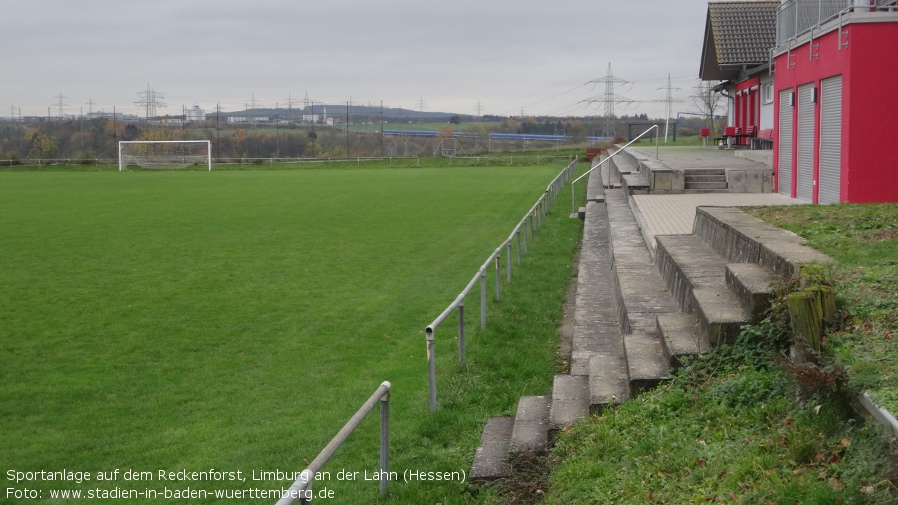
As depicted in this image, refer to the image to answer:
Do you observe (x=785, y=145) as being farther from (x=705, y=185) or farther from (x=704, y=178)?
(x=704, y=178)

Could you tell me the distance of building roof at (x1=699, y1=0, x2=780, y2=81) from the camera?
3139cm

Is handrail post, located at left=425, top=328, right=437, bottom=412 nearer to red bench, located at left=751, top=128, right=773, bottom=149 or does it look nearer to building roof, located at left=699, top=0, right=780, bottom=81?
red bench, located at left=751, top=128, right=773, bottom=149

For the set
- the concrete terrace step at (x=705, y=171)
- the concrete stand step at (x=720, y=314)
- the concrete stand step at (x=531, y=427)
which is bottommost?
the concrete stand step at (x=531, y=427)

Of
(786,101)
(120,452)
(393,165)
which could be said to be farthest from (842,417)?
(393,165)

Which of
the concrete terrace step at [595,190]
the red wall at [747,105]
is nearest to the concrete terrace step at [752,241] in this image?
the concrete terrace step at [595,190]

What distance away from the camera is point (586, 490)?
4410mm

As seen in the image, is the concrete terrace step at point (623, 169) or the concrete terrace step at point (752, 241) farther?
the concrete terrace step at point (623, 169)

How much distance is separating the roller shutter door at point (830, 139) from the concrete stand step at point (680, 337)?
9.16 metres

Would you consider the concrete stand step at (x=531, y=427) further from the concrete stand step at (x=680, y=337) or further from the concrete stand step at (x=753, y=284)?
the concrete stand step at (x=753, y=284)

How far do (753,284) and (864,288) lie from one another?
0.68 meters

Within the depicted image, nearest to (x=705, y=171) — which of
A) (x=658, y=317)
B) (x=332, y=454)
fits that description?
(x=658, y=317)

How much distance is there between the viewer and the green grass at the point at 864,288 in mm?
3994

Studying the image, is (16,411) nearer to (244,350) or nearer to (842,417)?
(244,350)

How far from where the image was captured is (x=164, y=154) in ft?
A: 199
